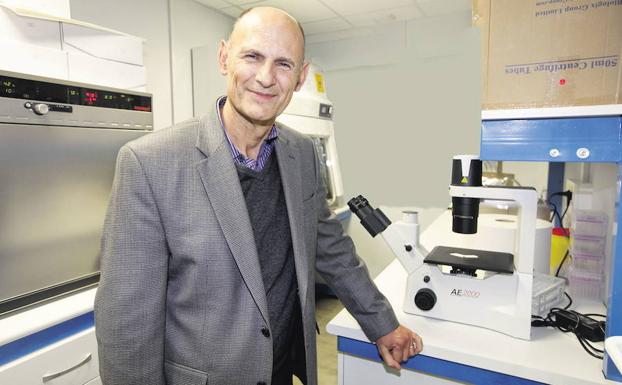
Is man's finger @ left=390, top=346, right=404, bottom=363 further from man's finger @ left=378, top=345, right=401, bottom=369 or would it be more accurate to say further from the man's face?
the man's face

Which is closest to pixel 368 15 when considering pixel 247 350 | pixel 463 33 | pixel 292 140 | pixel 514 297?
pixel 463 33

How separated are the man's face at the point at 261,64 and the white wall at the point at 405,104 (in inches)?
116

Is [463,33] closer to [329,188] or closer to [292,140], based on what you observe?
[329,188]

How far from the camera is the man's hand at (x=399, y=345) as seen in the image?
110cm

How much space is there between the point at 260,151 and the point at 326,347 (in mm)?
2283

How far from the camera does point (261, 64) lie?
3.50 ft

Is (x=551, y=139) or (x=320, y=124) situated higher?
(x=320, y=124)

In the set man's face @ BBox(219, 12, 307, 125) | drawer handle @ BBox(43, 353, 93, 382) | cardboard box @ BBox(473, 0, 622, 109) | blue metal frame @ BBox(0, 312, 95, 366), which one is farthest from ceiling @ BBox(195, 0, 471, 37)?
drawer handle @ BBox(43, 353, 93, 382)

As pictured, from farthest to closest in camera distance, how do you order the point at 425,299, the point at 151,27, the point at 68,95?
1. the point at 151,27
2. the point at 68,95
3. the point at 425,299

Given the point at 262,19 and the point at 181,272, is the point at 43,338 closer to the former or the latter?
the point at 181,272

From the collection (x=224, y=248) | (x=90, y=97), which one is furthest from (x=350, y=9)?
(x=224, y=248)

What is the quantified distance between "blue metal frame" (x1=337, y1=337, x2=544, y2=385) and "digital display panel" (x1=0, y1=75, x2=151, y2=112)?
1384 mm

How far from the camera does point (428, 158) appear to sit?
384 cm

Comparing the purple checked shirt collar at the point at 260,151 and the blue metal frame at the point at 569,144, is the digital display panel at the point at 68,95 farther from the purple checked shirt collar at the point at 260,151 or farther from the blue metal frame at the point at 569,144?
the blue metal frame at the point at 569,144
